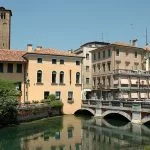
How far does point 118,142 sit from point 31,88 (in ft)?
82.8

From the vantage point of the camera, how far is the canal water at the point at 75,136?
3156cm

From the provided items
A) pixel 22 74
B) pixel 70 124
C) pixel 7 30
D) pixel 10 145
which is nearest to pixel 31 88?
pixel 22 74

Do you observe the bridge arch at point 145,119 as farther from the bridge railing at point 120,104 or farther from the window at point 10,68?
the window at point 10,68

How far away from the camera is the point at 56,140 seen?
115 feet

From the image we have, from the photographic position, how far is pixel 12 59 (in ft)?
179

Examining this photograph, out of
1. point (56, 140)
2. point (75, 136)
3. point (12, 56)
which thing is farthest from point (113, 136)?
point (12, 56)

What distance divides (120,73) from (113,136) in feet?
86.6

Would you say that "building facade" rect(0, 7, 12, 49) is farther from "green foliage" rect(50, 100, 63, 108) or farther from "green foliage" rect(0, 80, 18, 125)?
"green foliage" rect(0, 80, 18, 125)

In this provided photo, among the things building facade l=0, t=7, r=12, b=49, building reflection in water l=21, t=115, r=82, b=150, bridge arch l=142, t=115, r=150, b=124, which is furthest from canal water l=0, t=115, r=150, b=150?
building facade l=0, t=7, r=12, b=49

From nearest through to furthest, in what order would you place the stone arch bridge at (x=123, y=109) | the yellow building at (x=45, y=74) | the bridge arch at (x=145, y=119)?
the bridge arch at (x=145, y=119), the stone arch bridge at (x=123, y=109), the yellow building at (x=45, y=74)

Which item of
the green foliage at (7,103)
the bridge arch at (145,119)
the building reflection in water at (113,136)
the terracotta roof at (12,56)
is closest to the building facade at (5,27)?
the terracotta roof at (12,56)

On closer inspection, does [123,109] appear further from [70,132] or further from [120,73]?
[120,73]

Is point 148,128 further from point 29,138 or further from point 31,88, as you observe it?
point 31,88

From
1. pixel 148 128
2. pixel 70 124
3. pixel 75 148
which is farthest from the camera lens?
pixel 70 124
